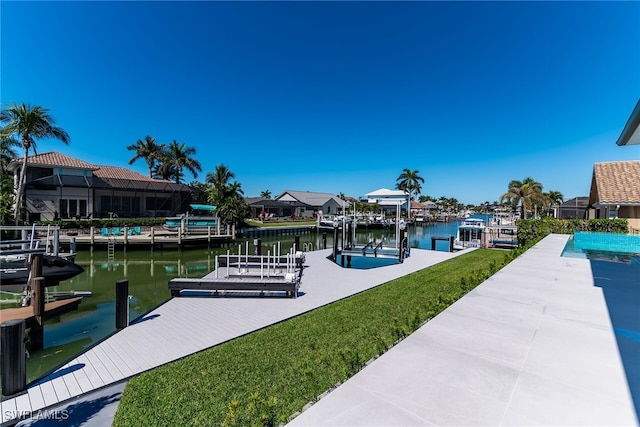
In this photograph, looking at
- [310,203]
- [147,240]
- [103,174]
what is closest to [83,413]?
[147,240]

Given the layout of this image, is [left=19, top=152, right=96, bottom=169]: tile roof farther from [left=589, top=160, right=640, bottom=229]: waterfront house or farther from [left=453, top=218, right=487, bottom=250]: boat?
[left=589, top=160, right=640, bottom=229]: waterfront house

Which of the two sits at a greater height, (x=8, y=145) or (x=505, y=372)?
(x=8, y=145)

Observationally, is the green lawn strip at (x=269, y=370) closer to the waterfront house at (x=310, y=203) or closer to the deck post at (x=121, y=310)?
the deck post at (x=121, y=310)

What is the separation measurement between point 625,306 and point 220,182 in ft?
121

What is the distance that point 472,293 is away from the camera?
521 cm

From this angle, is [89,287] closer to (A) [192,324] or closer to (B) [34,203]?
(A) [192,324]

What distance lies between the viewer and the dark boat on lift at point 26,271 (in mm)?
9469

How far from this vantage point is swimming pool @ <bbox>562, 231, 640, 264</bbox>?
393 inches

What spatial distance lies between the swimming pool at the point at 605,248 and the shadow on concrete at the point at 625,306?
1.28 meters

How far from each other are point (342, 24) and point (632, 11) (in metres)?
13.8

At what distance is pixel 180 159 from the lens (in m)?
44.8

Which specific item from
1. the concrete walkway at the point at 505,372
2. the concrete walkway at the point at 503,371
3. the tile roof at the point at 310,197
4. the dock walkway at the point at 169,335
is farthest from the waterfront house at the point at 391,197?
the tile roof at the point at 310,197

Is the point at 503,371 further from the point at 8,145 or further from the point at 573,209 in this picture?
the point at 573,209

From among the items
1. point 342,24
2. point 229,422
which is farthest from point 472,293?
point 342,24
